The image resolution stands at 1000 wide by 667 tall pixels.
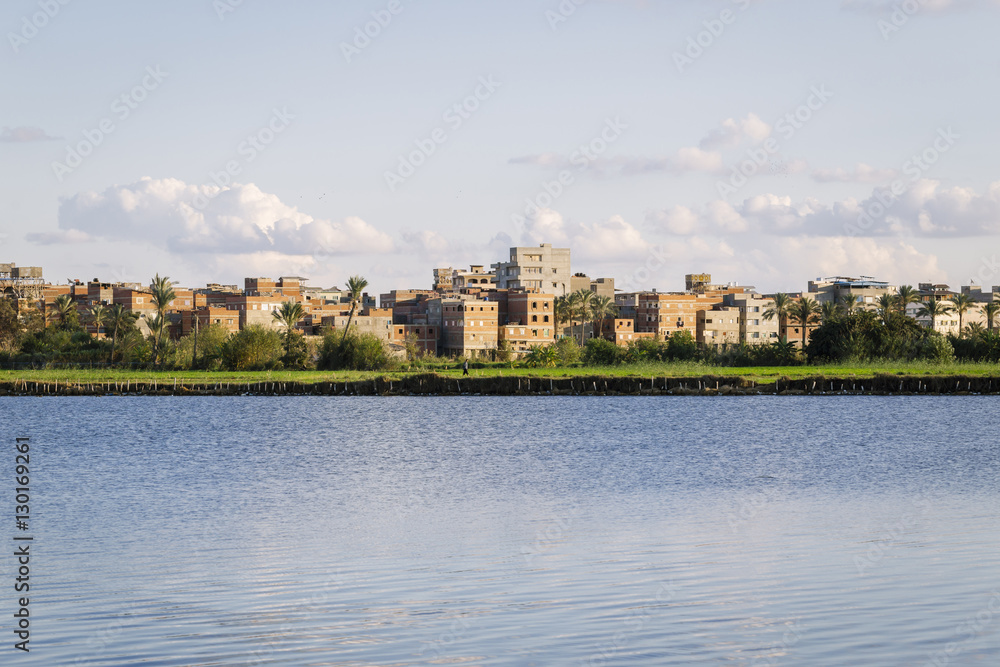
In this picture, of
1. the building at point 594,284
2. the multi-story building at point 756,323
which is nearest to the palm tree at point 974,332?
the multi-story building at point 756,323

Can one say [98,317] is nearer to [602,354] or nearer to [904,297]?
[602,354]

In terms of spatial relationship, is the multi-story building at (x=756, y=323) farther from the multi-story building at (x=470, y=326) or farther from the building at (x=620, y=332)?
the multi-story building at (x=470, y=326)

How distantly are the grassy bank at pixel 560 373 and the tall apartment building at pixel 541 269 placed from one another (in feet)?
207

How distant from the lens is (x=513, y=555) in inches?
765

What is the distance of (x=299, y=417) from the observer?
67000 mm

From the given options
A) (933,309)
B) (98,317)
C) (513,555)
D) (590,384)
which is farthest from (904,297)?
(513,555)

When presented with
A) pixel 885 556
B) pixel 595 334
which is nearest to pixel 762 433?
pixel 885 556

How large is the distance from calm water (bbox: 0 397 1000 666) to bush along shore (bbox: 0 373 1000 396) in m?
44.4

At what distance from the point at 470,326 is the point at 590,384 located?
53373 mm

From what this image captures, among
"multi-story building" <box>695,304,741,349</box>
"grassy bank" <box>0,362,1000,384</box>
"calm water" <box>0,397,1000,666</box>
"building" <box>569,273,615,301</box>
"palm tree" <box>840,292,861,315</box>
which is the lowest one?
"calm water" <box>0,397,1000,666</box>

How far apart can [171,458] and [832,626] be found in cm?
3199

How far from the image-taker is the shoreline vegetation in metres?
88.4

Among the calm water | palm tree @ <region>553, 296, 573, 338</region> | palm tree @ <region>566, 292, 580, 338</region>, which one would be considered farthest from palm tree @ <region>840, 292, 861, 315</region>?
the calm water

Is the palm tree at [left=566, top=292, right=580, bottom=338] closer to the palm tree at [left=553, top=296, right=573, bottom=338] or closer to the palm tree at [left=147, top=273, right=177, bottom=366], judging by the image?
the palm tree at [left=553, top=296, right=573, bottom=338]
